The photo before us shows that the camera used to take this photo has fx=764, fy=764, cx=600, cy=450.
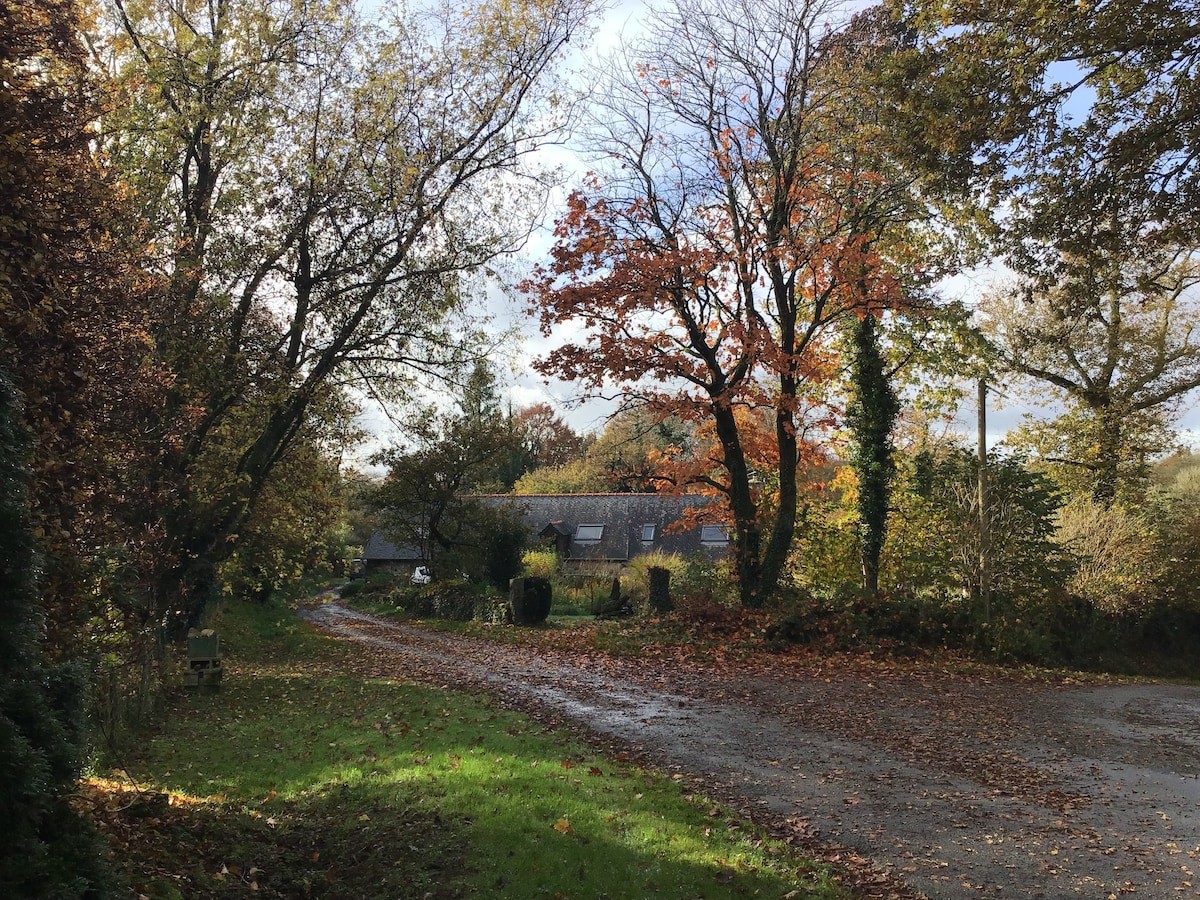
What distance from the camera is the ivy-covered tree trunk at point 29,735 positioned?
10.1 ft

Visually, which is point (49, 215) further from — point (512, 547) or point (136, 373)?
point (512, 547)

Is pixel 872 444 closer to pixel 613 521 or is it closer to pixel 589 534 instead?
pixel 613 521

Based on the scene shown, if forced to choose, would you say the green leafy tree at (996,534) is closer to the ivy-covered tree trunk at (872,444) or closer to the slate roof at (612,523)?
the ivy-covered tree trunk at (872,444)

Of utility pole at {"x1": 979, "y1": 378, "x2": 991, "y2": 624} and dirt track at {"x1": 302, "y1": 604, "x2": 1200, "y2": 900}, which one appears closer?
dirt track at {"x1": 302, "y1": 604, "x2": 1200, "y2": 900}

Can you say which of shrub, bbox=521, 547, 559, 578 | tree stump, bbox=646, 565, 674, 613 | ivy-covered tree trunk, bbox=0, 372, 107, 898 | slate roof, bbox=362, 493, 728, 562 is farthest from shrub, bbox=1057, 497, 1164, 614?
slate roof, bbox=362, 493, 728, 562

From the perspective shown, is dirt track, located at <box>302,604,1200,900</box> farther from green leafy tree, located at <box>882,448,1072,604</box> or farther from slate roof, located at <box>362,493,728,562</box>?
slate roof, located at <box>362,493,728,562</box>

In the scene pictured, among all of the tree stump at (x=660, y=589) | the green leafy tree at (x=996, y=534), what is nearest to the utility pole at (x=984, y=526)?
the green leafy tree at (x=996, y=534)

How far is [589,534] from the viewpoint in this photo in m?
41.3

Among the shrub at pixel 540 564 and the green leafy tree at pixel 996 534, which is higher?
the green leafy tree at pixel 996 534

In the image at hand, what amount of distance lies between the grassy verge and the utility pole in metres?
10.6

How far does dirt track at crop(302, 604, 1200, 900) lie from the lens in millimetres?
5227

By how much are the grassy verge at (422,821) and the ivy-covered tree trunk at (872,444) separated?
1123cm

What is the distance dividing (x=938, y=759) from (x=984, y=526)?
9249 mm

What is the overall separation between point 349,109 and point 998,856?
46.2 ft
